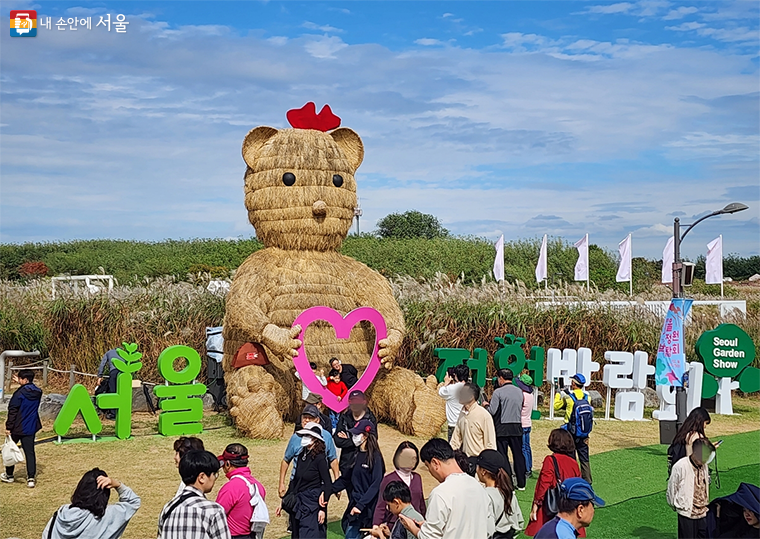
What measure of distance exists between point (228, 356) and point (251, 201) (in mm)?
2143

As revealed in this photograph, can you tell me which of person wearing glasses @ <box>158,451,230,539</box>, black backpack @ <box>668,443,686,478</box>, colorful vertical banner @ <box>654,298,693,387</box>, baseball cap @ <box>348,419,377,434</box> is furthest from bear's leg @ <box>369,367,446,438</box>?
person wearing glasses @ <box>158,451,230,539</box>

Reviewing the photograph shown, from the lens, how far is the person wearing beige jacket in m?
5.45

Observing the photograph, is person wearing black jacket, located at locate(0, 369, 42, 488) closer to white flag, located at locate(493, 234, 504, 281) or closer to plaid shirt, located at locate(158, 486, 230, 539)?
plaid shirt, located at locate(158, 486, 230, 539)

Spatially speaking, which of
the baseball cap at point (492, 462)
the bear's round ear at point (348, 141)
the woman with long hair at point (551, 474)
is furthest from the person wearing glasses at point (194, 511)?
the bear's round ear at point (348, 141)

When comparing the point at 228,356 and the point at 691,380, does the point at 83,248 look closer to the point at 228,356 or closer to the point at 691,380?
the point at 228,356

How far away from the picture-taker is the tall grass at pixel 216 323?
13.9 metres

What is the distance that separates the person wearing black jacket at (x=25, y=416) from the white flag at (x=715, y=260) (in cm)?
1744

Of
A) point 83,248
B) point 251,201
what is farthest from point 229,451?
point 83,248

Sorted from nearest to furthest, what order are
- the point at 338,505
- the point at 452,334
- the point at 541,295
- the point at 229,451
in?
the point at 229,451 → the point at 338,505 → the point at 452,334 → the point at 541,295

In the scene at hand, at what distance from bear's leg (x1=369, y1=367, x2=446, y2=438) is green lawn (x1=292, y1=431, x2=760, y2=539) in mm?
2022

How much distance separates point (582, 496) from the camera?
3992 mm

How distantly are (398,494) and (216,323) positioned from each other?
1029 cm

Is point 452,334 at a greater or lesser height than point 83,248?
lesser

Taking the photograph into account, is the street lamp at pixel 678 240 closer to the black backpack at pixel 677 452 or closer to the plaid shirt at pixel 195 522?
the black backpack at pixel 677 452
